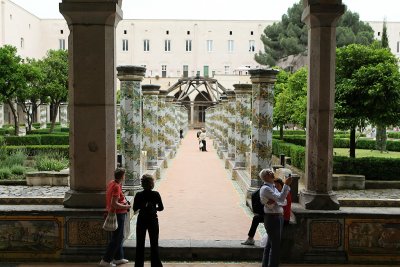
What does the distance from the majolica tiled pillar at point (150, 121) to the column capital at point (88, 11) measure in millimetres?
10755

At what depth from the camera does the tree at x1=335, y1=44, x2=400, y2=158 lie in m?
17.4

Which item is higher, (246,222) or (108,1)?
(108,1)

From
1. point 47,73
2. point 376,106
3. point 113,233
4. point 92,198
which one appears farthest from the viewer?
point 47,73

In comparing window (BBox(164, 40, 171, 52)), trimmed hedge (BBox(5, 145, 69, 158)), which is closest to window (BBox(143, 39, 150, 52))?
window (BBox(164, 40, 171, 52))

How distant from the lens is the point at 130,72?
41.4 ft

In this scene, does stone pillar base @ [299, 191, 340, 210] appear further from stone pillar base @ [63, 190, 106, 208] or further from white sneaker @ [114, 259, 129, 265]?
stone pillar base @ [63, 190, 106, 208]

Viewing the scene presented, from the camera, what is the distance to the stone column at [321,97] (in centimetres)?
726

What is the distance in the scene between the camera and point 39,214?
281 inches

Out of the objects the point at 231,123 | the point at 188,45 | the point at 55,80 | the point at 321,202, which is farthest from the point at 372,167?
the point at 188,45

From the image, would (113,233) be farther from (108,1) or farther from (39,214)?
(108,1)

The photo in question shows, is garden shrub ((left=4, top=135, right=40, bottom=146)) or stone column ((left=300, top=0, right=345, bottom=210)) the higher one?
stone column ((left=300, top=0, right=345, bottom=210))

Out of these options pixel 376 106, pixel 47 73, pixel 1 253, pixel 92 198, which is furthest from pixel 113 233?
pixel 47 73

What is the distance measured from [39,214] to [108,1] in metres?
3.14

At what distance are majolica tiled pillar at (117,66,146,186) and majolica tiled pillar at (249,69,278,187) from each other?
9.43 ft
